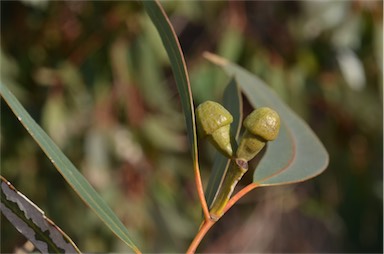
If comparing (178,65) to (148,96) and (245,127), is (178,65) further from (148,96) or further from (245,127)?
(148,96)

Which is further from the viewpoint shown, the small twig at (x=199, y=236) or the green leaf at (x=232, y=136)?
the green leaf at (x=232, y=136)

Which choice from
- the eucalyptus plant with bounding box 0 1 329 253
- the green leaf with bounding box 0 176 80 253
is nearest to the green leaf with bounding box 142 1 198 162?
the eucalyptus plant with bounding box 0 1 329 253

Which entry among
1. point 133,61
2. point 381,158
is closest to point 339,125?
point 381,158

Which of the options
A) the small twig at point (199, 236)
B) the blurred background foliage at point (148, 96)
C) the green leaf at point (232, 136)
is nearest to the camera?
the small twig at point (199, 236)

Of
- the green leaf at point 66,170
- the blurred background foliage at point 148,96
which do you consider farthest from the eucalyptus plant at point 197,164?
the blurred background foliage at point 148,96

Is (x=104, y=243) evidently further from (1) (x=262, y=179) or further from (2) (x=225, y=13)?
(1) (x=262, y=179)

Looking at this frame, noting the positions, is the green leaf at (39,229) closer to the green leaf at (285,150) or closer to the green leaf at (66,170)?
the green leaf at (66,170)

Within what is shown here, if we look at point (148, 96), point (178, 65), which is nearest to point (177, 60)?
point (178, 65)
